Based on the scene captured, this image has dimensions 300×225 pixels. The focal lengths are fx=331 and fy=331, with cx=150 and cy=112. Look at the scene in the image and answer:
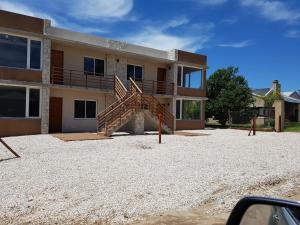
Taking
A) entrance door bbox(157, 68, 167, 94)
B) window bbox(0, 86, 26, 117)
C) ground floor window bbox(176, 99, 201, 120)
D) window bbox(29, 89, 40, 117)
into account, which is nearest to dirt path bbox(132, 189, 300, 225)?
window bbox(0, 86, 26, 117)

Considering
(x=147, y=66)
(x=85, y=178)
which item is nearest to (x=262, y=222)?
(x=85, y=178)

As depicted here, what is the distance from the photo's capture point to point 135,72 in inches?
967

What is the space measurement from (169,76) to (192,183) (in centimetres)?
1872

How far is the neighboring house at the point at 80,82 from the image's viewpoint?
18000 mm

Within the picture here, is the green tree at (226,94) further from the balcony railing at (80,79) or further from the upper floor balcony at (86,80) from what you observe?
the balcony railing at (80,79)

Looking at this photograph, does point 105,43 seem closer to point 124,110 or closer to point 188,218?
point 124,110

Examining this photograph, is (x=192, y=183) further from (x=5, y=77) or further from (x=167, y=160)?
(x=5, y=77)

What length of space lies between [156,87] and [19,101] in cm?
1066

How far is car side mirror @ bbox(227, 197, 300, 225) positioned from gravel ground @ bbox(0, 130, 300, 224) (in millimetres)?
4191

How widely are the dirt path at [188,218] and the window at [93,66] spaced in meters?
16.9

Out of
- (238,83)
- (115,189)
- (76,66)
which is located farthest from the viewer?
(238,83)

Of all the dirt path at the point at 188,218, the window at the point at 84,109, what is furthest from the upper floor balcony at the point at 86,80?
the dirt path at the point at 188,218

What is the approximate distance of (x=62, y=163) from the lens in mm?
10406

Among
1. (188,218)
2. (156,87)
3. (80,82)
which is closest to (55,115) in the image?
(80,82)
